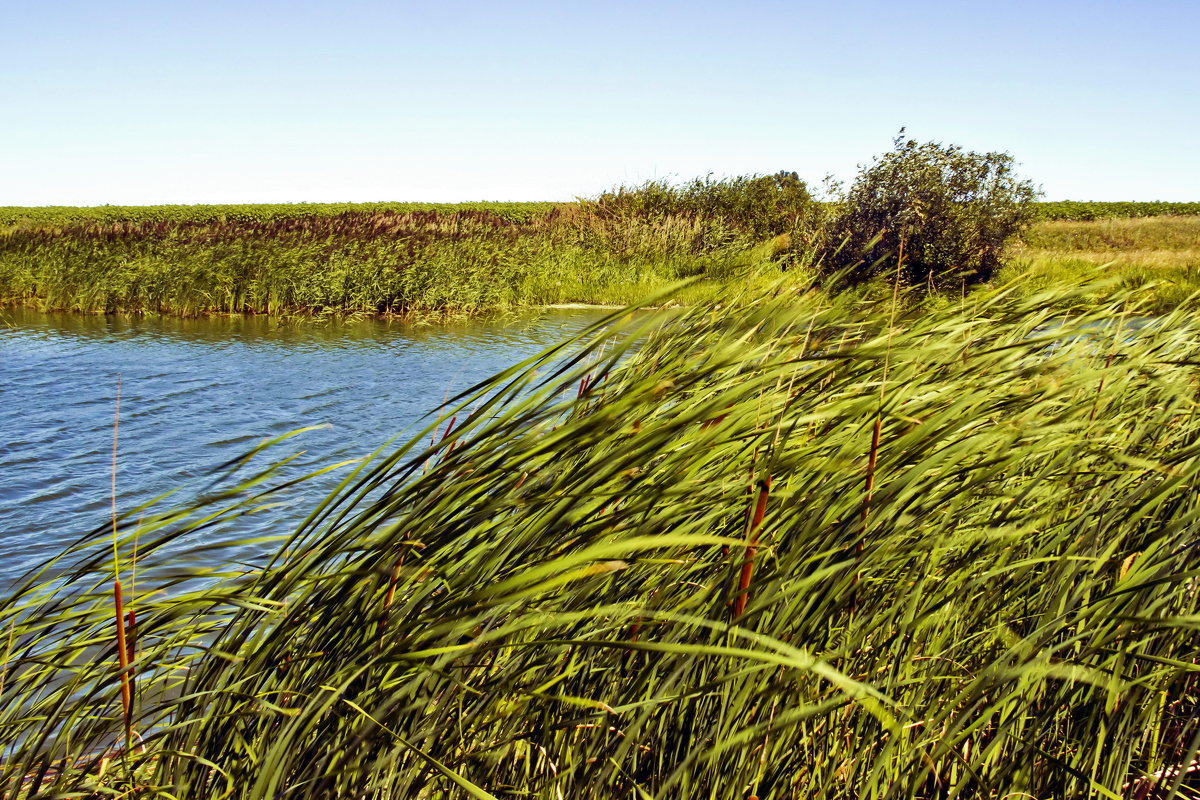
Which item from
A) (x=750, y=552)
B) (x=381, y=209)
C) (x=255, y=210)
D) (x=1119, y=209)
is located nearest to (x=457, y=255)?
(x=750, y=552)

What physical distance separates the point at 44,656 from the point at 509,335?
12422 millimetres

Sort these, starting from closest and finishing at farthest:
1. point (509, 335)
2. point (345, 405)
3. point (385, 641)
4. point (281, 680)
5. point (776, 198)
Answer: point (385, 641) < point (281, 680) < point (345, 405) < point (509, 335) < point (776, 198)

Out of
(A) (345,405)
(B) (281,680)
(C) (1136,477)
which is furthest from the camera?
(A) (345,405)

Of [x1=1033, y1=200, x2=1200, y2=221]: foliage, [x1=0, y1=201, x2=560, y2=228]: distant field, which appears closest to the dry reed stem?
[x1=0, y1=201, x2=560, y2=228]: distant field

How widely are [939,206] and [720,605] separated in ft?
56.0

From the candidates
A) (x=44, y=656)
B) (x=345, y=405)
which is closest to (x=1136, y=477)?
(x=44, y=656)

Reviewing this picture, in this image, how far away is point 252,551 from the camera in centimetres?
501

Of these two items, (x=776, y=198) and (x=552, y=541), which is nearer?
(x=552, y=541)

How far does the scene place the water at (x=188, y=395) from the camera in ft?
19.5

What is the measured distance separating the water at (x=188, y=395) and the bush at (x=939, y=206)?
5.95 meters

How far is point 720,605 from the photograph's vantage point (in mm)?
1220

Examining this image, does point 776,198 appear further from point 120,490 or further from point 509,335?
point 120,490

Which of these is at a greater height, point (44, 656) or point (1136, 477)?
point (1136, 477)

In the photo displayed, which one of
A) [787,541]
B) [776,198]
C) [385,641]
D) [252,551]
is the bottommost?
[252,551]
